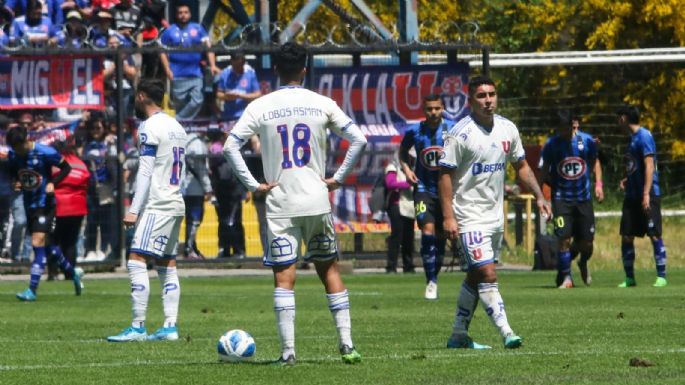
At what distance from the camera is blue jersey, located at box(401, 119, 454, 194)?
19.4 m

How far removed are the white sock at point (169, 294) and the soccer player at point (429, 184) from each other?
5.45 metres

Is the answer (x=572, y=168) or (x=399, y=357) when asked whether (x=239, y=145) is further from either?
(x=572, y=168)

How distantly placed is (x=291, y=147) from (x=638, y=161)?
11060 mm

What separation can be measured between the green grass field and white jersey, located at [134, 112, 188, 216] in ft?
3.75

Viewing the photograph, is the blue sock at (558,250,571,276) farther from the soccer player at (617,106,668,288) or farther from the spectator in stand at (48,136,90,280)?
the spectator in stand at (48,136,90,280)

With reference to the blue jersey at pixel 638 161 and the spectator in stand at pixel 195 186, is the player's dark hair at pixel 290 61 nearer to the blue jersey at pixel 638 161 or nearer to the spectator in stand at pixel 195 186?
the blue jersey at pixel 638 161

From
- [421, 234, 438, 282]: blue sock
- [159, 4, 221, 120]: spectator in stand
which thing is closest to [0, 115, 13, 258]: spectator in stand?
[159, 4, 221, 120]: spectator in stand

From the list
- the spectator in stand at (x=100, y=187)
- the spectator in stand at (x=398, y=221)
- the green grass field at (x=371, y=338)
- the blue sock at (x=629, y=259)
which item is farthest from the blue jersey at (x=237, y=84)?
the blue sock at (x=629, y=259)

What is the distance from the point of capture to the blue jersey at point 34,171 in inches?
806

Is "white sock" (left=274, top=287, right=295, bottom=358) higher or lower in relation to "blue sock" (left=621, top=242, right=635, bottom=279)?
higher

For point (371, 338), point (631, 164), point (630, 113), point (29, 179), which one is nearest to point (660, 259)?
point (631, 164)

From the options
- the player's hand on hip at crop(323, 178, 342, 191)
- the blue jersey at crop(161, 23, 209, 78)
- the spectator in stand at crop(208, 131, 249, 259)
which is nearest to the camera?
the player's hand on hip at crop(323, 178, 342, 191)

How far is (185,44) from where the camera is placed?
2670 centimetres

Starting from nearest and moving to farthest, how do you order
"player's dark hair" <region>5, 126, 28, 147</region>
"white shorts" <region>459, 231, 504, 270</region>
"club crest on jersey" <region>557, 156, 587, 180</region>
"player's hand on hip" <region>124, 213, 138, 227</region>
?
"white shorts" <region>459, 231, 504, 270</region>
"player's hand on hip" <region>124, 213, 138, 227</region>
"player's dark hair" <region>5, 126, 28, 147</region>
"club crest on jersey" <region>557, 156, 587, 180</region>
